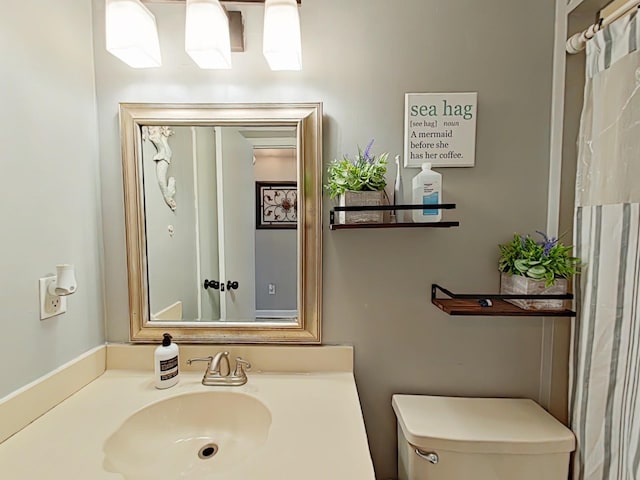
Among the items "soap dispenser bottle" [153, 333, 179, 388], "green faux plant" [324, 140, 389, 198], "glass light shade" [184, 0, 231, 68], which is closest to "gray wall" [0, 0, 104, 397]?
"soap dispenser bottle" [153, 333, 179, 388]

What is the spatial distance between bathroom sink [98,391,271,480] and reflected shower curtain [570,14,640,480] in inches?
36.1

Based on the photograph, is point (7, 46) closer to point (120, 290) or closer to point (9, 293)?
point (9, 293)

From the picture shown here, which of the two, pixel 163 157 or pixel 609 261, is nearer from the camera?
pixel 609 261

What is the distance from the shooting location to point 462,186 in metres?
1.15

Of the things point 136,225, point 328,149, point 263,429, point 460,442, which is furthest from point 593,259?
point 136,225

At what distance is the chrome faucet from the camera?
1075 millimetres

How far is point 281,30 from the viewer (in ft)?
3.30

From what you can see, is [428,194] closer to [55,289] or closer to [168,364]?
[168,364]

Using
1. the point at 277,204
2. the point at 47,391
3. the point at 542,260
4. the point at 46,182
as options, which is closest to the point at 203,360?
the point at 47,391

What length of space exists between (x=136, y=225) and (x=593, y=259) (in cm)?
141

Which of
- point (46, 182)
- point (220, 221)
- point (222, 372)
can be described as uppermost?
point (46, 182)

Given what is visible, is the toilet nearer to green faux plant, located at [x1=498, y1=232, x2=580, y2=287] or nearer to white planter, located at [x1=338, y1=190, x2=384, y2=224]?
green faux plant, located at [x1=498, y1=232, x2=580, y2=287]

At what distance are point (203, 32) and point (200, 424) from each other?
114 cm

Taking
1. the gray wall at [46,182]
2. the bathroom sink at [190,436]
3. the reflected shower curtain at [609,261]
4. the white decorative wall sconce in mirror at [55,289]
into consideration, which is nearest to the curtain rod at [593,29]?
the reflected shower curtain at [609,261]
